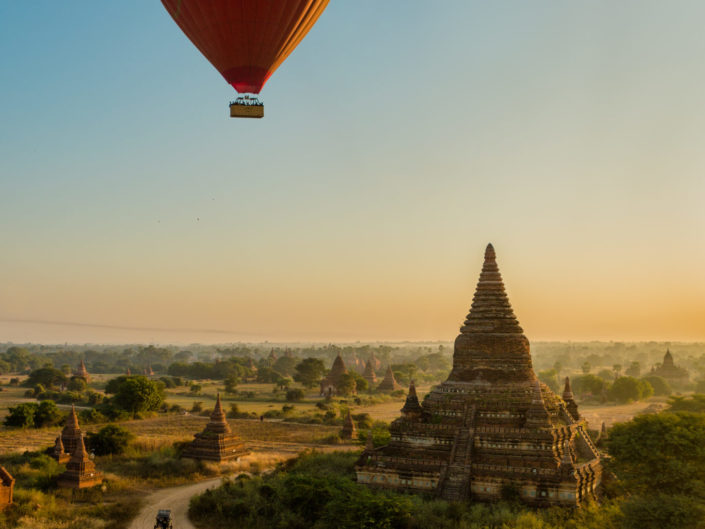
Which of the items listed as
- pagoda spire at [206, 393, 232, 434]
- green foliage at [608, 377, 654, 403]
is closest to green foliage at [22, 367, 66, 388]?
pagoda spire at [206, 393, 232, 434]

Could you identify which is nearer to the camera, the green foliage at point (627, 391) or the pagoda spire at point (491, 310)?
the pagoda spire at point (491, 310)

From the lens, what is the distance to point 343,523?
2061 centimetres

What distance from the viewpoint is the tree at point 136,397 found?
59.5 m

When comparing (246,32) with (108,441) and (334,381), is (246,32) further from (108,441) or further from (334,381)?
(334,381)

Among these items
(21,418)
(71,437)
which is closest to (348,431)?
(71,437)

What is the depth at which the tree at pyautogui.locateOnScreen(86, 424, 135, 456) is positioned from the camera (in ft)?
122

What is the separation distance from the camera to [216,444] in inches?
1390

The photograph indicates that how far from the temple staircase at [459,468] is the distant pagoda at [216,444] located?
1509cm

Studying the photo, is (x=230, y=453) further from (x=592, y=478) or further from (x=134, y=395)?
(x=134, y=395)

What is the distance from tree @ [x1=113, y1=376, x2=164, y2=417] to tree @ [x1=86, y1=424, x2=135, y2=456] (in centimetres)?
2166

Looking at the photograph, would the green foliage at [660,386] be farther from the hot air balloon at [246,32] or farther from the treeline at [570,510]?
the hot air balloon at [246,32]

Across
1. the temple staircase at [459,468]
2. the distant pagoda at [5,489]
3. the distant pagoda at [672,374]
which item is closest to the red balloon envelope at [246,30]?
the temple staircase at [459,468]

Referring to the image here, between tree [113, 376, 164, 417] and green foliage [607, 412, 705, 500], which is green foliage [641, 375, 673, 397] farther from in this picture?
green foliage [607, 412, 705, 500]

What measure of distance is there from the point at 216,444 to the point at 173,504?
793 cm
